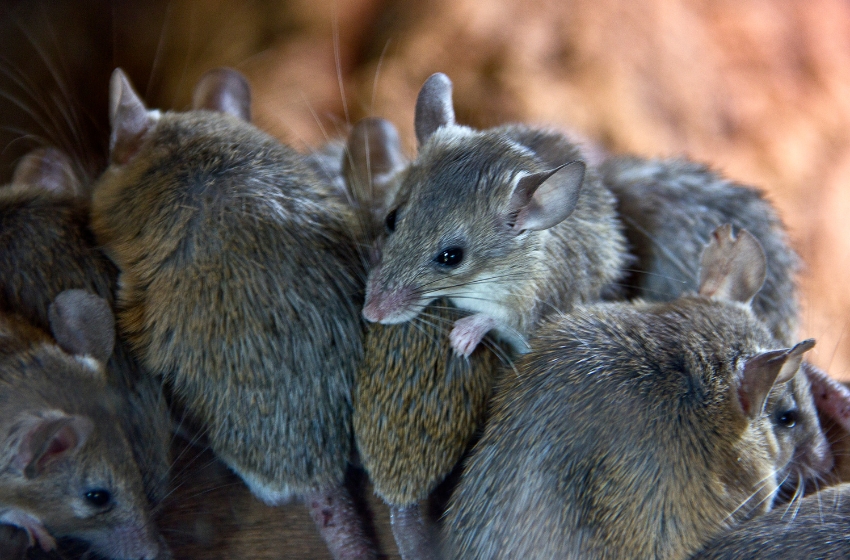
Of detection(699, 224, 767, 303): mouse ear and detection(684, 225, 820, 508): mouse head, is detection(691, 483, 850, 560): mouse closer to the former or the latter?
detection(684, 225, 820, 508): mouse head

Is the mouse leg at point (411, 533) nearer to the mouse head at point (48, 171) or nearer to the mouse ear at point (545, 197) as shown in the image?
the mouse ear at point (545, 197)

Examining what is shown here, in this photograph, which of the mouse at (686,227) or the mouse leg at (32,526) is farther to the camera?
the mouse at (686,227)

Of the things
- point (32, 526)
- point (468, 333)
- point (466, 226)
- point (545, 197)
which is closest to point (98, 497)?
point (32, 526)

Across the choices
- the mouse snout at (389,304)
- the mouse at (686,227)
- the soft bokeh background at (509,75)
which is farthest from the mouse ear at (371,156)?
the mouse at (686,227)

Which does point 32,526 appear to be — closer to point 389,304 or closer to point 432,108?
point 389,304

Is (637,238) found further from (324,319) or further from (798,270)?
(324,319)

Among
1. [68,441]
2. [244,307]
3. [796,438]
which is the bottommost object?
[68,441]
